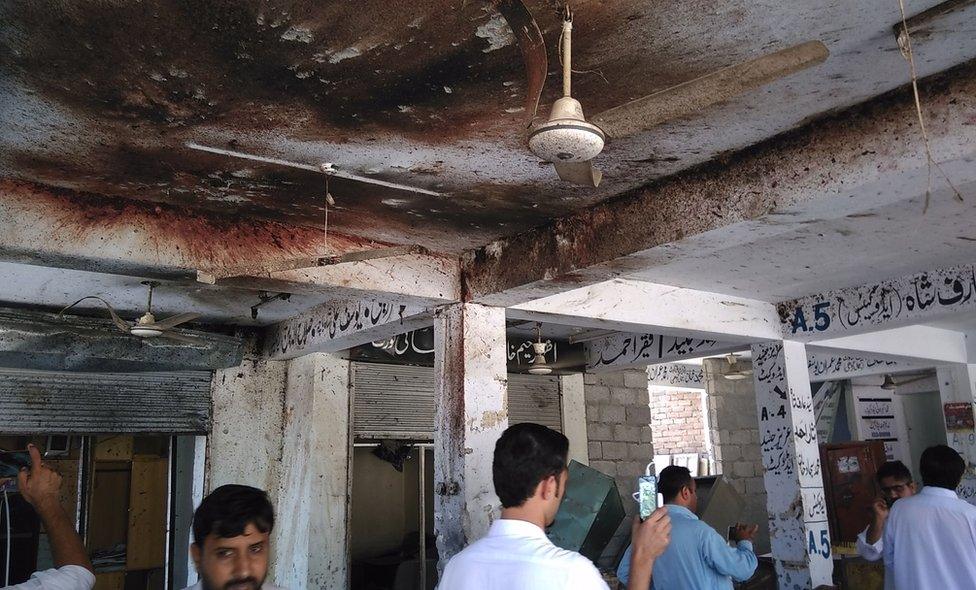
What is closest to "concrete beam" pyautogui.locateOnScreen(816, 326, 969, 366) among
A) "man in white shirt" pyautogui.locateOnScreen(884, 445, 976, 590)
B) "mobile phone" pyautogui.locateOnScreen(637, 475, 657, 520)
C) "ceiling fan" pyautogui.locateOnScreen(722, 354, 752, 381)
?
"ceiling fan" pyautogui.locateOnScreen(722, 354, 752, 381)

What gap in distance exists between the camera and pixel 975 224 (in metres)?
4.52

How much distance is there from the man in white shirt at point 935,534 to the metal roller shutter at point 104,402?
19.1 feet

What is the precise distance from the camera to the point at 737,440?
35.3 ft

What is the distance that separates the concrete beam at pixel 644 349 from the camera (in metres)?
7.11

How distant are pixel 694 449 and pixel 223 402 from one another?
7106mm

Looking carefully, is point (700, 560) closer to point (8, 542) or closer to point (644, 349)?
point (644, 349)

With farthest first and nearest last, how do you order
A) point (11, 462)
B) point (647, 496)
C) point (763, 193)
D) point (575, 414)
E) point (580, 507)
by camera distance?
point (575, 414) → point (11, 462) → point (580, 507) → point (763, 193) → point (647, 496)

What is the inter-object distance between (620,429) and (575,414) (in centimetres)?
69

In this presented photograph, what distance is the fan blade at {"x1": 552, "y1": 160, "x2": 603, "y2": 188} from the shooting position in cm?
232

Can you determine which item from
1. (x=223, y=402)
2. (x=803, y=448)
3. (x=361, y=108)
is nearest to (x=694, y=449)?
(x=803, y=448)

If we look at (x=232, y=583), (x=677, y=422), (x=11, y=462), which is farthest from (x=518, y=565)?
(x=677, y=422)

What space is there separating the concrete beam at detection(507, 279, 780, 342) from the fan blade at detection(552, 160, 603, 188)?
2.51 meters

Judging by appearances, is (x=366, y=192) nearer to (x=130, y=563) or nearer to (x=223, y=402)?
(x=223, y=402)

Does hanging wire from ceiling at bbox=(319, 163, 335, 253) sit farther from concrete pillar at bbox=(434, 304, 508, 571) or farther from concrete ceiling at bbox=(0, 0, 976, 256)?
concrete pillar at bbox=(434, 304, 508, 571)
